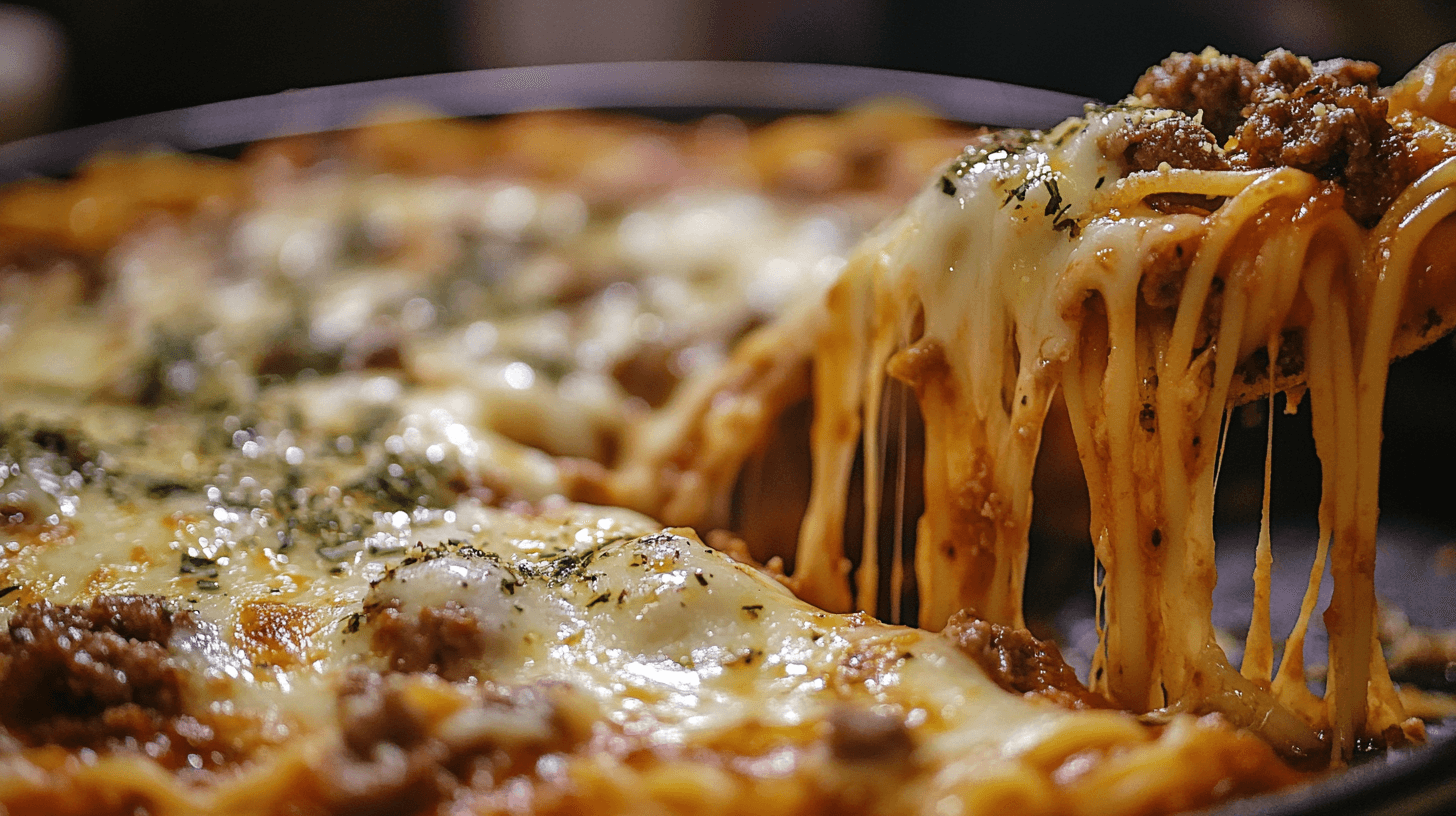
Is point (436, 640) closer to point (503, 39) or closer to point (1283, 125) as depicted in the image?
point (1283, 125)

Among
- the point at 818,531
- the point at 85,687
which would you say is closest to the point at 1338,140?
the point at 818,531

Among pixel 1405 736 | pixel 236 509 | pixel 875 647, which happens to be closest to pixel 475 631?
pixel 875 647

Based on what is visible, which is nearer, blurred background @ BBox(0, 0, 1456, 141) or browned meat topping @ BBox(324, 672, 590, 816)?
browned meat topping @ BBox(324, 672, 590, 816)

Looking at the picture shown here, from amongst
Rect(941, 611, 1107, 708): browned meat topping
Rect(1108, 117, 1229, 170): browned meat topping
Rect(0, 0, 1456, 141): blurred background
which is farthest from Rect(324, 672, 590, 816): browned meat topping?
Rect(0, 0, 1456, 141): blurred background

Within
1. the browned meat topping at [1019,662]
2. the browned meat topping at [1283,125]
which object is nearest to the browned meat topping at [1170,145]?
the browned meat topping at [1283,125]

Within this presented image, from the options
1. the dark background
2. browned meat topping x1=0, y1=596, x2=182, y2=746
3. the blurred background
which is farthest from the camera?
the dark background

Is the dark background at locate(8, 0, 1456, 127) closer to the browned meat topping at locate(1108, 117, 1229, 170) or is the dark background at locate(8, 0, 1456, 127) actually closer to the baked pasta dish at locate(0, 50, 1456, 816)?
the baked pasta dish at locate(0, 50, 1456, 816)
